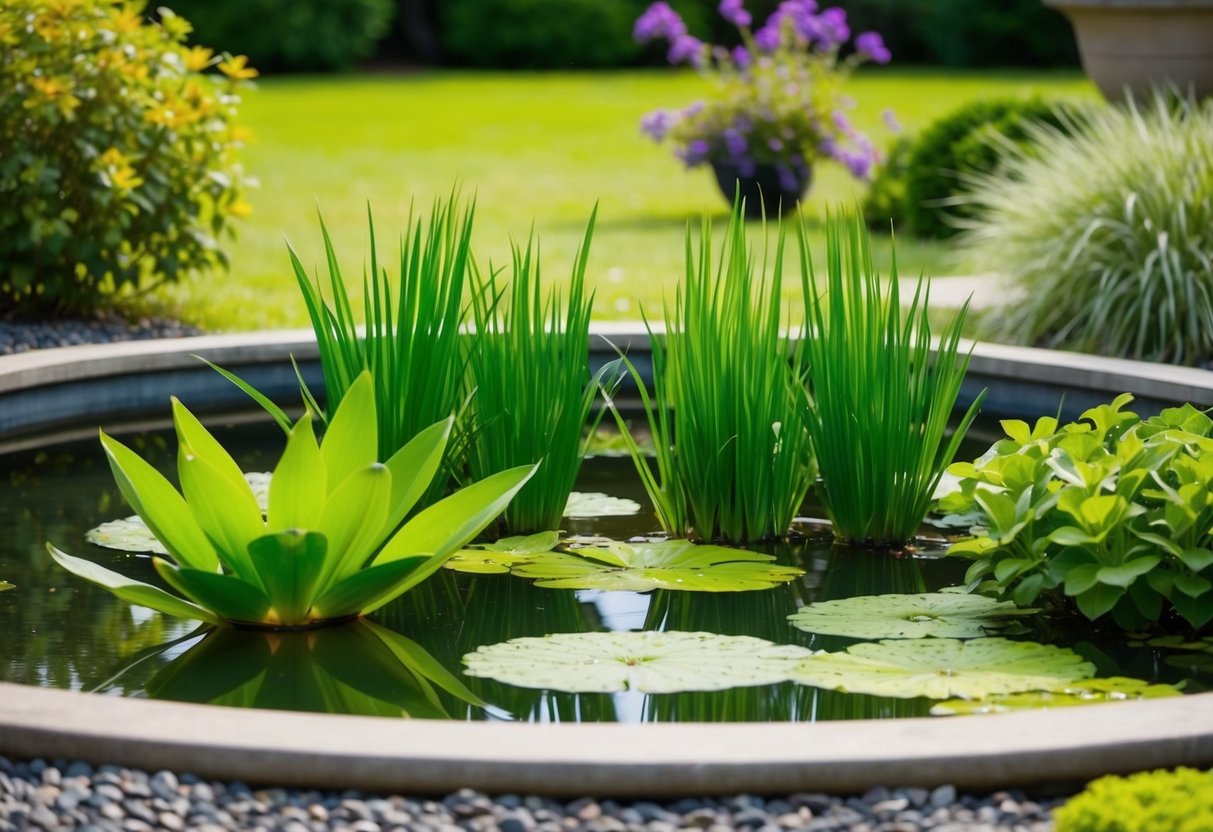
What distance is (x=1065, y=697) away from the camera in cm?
278

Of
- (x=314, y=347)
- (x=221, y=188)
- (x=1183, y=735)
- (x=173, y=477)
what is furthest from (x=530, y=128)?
(x=1183, y=735)

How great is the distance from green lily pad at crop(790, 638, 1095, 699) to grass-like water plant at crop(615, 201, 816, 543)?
680 millimetres

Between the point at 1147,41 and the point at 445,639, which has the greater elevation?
the point at 1147,41

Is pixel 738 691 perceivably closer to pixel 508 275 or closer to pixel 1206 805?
pixel 1206 805

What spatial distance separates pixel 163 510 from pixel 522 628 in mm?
717

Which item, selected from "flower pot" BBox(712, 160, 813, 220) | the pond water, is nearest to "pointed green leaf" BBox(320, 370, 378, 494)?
the pond water

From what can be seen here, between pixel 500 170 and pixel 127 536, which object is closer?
pixel 127 536

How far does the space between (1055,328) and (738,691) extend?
360cm

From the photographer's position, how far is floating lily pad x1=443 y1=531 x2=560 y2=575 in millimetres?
3586

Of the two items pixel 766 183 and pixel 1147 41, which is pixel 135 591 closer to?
pixel 1147 41

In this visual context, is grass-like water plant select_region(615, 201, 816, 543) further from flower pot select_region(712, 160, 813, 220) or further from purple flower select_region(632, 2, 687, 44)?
purple flower select_region(632, 2, 687, 44)

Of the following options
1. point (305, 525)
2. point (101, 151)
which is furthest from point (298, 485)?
point (101, 151)

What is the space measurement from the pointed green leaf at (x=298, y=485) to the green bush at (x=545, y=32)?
21.4 meters

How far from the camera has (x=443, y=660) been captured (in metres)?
3.07
